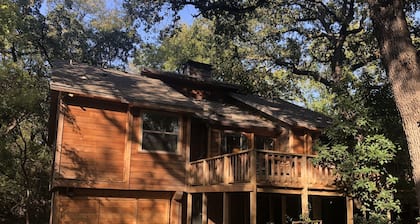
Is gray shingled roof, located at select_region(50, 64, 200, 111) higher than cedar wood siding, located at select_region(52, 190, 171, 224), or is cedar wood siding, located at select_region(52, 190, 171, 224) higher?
gray shingled roof, located at select_region(50, 64, 200, 111)

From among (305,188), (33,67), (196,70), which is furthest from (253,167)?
(33,67)

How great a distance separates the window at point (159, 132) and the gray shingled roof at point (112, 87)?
60cm

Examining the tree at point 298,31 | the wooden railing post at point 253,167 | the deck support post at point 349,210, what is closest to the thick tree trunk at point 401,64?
the wooden railing post at point 253,167

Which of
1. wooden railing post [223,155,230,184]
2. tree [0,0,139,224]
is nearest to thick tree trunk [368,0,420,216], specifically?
wooden railing post [223,155,230,184]

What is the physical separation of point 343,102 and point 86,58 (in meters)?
22.4

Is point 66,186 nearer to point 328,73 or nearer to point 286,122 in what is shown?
point 286,122

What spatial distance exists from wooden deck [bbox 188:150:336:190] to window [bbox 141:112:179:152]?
153 cm

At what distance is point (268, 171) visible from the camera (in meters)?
10.1

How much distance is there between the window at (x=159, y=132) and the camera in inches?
493

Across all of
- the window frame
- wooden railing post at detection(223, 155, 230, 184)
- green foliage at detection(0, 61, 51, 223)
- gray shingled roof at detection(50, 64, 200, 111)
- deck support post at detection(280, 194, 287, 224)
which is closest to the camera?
wooden railing post at detection(223, 155, 230, 184)

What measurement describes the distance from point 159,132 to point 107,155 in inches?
69.9

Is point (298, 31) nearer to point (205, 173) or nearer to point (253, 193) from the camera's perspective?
point (205, 173)

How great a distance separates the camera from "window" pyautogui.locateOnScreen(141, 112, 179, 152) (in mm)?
12516

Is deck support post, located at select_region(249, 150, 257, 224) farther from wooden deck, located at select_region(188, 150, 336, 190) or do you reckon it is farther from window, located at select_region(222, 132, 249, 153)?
window, located at select_region(222, 132, 249, 153)
